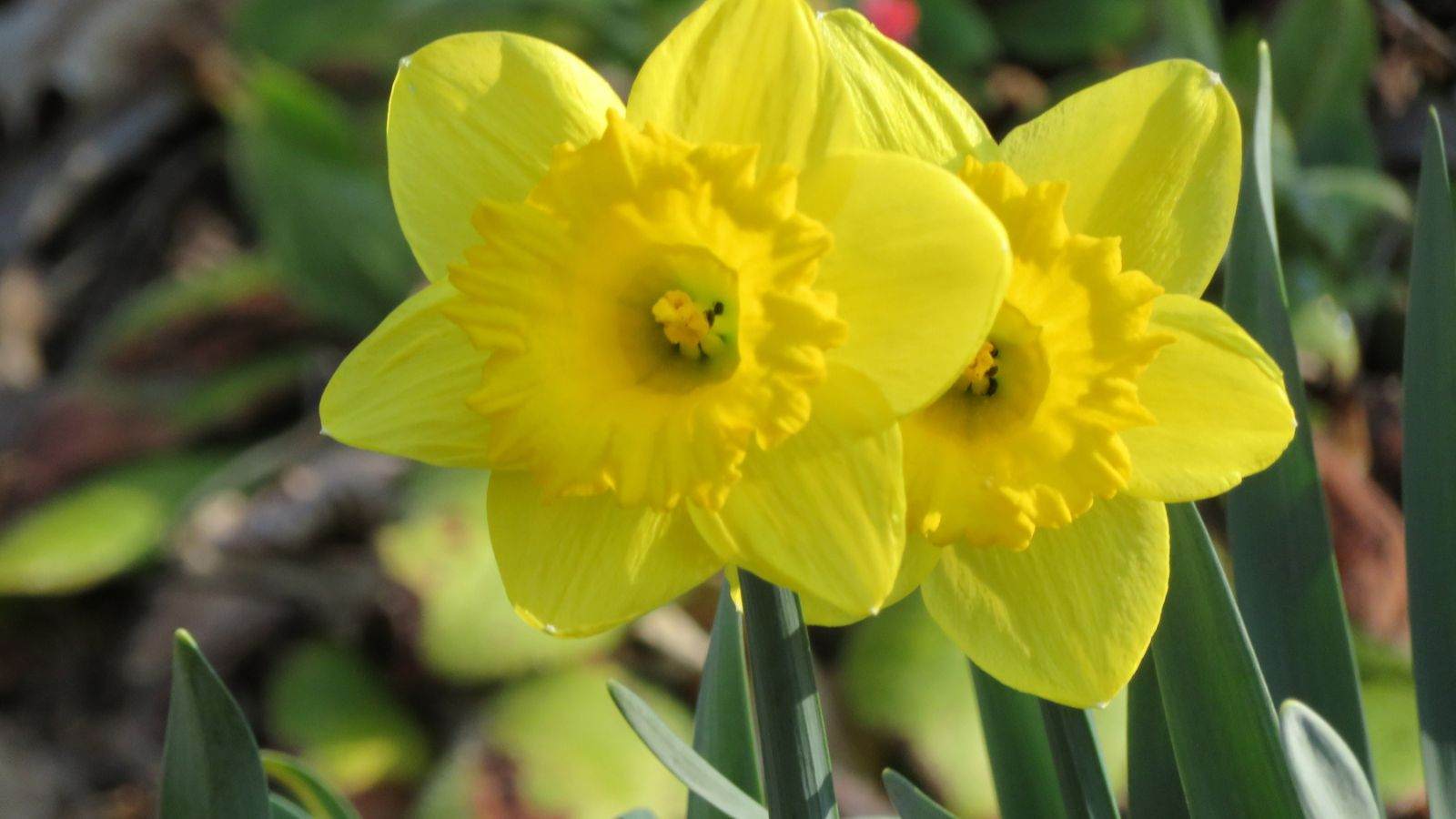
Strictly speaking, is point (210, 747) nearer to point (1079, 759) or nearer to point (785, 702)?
point (785, 702)

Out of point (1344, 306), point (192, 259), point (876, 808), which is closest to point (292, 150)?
point (192, 259)

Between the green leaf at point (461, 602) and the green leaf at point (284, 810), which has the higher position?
the green leaf at point (284, 810)

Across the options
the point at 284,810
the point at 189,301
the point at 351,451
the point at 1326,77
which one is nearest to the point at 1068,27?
the point at 1326,77

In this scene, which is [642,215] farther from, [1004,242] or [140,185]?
[140,185]

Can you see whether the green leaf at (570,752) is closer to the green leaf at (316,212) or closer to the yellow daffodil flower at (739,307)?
the green leaf at (316,212)

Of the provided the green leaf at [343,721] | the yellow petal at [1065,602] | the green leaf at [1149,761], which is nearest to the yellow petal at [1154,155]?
the yellow petal at [1065,602]

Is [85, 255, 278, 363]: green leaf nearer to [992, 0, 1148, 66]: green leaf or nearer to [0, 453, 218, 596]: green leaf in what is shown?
[0, 453, 218, 596]: green leaf
